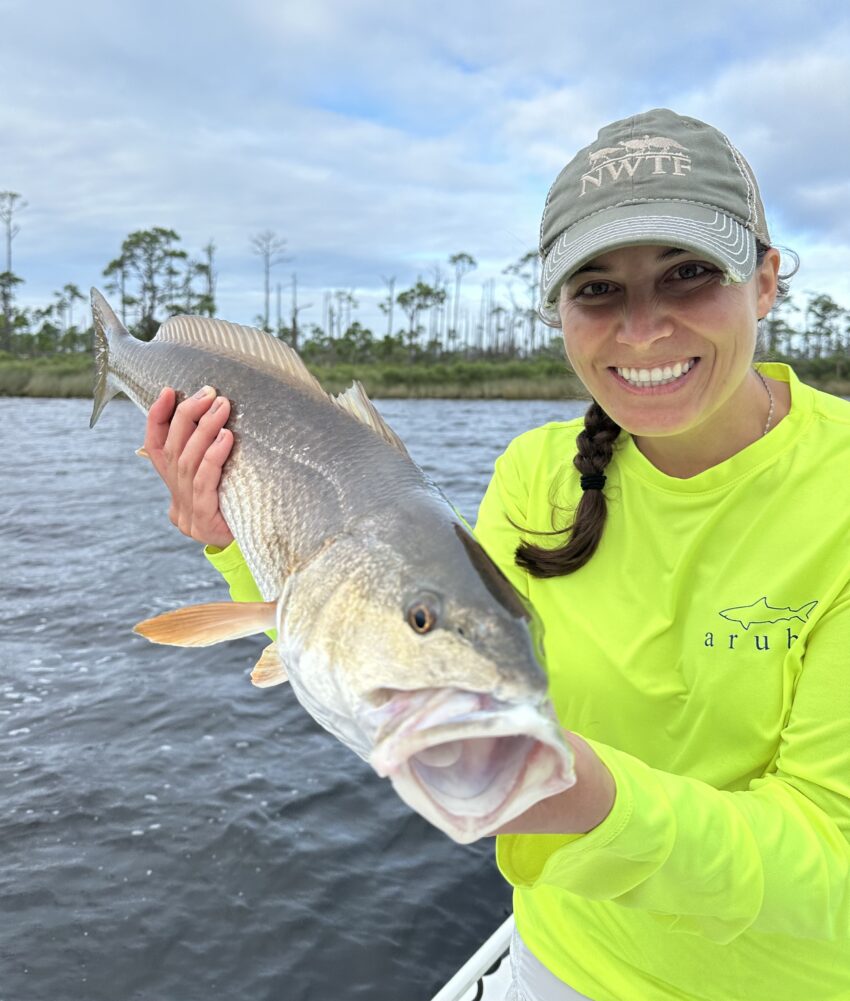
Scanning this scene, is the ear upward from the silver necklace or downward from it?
upward

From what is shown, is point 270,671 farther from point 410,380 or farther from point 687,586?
point 410,380

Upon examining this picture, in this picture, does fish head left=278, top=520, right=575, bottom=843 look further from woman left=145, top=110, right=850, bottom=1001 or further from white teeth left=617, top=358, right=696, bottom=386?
white teeth left=617, top=358, right=696, bottom=386

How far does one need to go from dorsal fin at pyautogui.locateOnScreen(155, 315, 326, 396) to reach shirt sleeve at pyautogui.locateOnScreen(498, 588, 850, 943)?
1222mm

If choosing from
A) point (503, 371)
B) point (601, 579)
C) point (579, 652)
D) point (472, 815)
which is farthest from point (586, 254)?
point (503, 371)

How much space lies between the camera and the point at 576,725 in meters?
2.09

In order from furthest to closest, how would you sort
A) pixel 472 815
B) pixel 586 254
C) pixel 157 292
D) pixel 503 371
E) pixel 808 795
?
pixel 157 292 → pixel 503 371 → pixel 586 254 → pixel 808 795 → pixel 472 815

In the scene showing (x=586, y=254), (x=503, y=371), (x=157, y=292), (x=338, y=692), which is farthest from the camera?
(x=157, y=292)

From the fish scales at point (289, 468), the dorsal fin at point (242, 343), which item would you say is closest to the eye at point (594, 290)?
the fish scales at point (289, 468)

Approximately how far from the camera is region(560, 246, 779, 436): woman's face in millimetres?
1838

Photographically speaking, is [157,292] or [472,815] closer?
[472,815]

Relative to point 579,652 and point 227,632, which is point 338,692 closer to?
point 227,632

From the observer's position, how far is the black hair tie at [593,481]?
2.19 metres

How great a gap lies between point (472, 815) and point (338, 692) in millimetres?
373

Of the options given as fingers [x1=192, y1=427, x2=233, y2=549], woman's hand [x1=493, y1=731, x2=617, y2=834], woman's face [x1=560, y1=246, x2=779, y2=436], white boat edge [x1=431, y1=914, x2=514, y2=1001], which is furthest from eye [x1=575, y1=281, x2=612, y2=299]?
white boat edge [x1=431, y1=914, x2=514, y2=1001]
